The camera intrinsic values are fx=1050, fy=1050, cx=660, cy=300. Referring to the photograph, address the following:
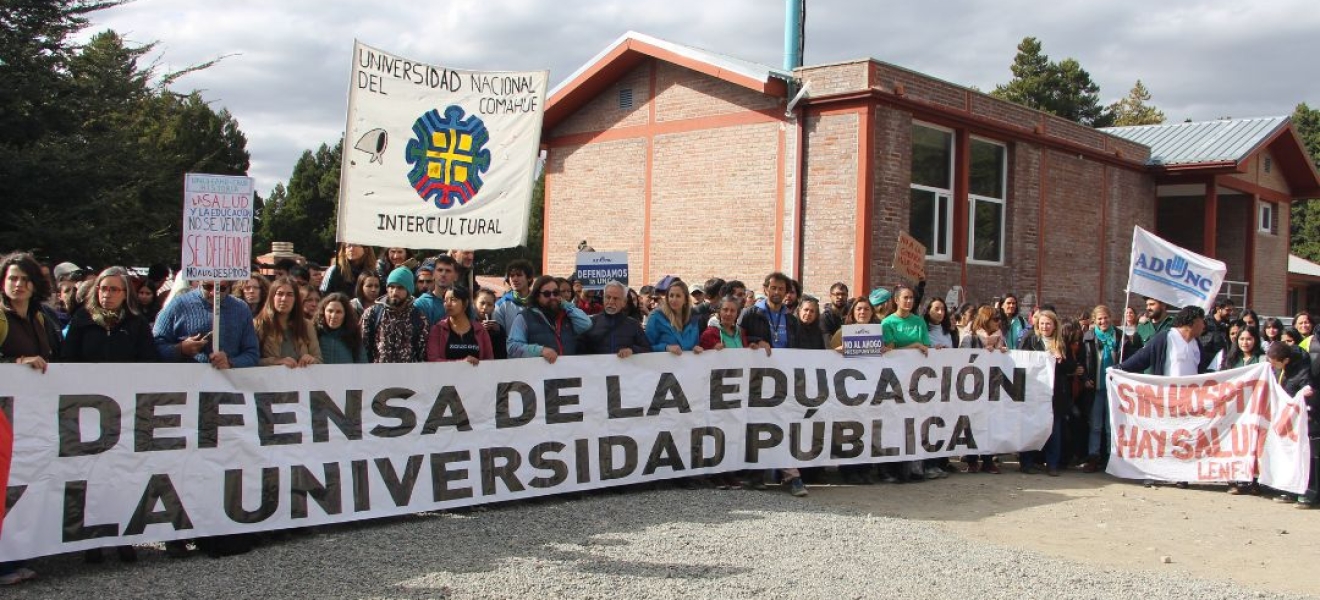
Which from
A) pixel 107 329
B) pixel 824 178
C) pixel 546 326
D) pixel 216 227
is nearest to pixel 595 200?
pixel 824 178

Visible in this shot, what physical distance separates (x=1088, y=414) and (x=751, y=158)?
7425mm

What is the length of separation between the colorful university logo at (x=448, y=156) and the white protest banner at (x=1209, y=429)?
21.7ft

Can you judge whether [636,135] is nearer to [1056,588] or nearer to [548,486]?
[548,486]


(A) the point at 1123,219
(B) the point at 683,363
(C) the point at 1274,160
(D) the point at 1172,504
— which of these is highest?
(C) the point at 1274,160

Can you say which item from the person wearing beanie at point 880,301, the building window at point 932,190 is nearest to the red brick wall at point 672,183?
the building window at point 932,190

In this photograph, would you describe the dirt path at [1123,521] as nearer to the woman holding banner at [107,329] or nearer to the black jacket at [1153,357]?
the black jacket at [1153,357]

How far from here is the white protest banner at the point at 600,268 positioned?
980cm

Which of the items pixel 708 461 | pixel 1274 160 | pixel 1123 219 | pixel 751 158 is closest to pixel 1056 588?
pixel 708 461

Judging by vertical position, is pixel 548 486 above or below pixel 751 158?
below

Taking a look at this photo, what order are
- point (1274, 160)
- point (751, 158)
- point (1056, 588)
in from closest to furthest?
point (1056, 588) < point (751, 158) < point (1274, 160)

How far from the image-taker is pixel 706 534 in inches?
267

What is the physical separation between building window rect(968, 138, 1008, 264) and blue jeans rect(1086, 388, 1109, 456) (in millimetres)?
7545

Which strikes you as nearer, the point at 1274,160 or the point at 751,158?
the point at 751,158

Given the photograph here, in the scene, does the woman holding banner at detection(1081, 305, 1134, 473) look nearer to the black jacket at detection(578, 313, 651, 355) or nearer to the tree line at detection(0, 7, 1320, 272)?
the black jacket at detection(578, 313, 651, 355)
